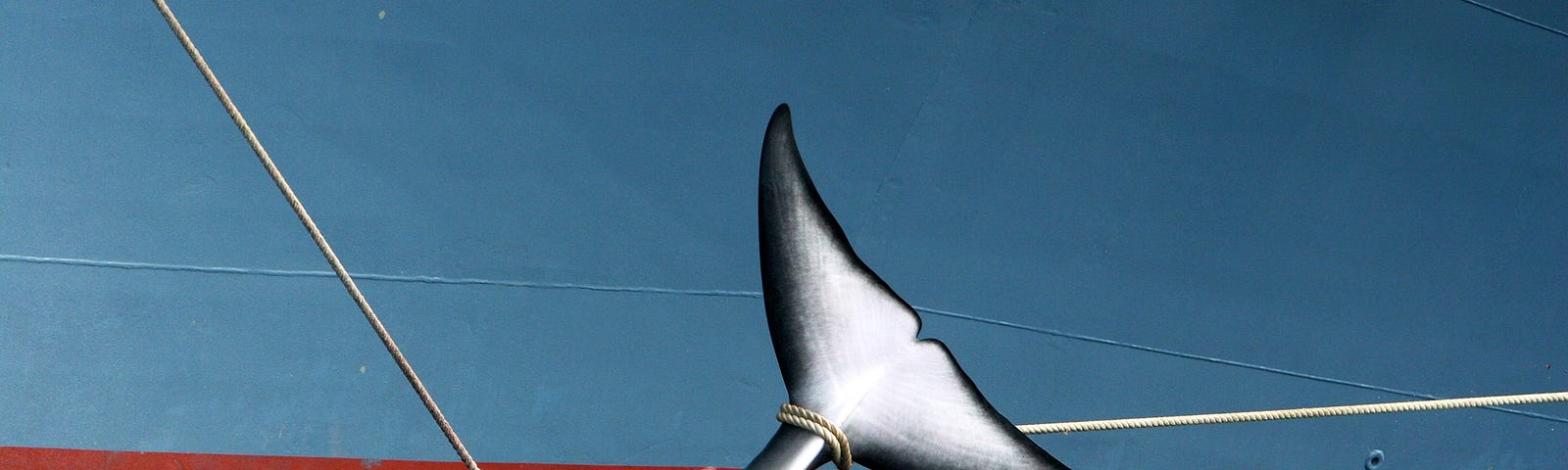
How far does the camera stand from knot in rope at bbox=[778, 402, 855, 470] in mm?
1773

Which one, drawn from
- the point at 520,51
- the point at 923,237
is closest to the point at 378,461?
the point at 520,51

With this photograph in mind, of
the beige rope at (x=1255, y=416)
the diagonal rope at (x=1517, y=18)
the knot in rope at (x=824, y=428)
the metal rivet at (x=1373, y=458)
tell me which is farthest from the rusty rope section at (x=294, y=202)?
the diagonal rope at (x=1517, y=18)

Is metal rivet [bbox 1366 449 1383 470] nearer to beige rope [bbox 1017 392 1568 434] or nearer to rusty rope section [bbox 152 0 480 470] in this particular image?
beige rope [bbox 1017 392 1568 434]

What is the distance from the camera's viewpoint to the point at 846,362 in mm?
1843

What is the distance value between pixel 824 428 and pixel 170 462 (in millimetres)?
2093

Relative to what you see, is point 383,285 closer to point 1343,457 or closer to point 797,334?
point 797,334

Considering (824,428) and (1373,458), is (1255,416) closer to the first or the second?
(824,428)

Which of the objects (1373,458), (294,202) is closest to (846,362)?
(294,202)

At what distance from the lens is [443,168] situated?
3.26 meters

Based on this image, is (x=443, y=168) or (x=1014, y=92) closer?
(x=443, y=168)

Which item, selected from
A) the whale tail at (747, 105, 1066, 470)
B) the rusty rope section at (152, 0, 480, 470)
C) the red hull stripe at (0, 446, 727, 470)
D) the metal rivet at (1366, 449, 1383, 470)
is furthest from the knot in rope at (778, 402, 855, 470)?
the metal rivet at (1366, 449, 1383, 470)

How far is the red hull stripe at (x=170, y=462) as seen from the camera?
9.77ft

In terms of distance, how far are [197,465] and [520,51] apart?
134 cm

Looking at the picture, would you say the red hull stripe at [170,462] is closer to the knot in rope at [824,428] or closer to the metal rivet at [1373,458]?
the knot in rope at [824,428]
